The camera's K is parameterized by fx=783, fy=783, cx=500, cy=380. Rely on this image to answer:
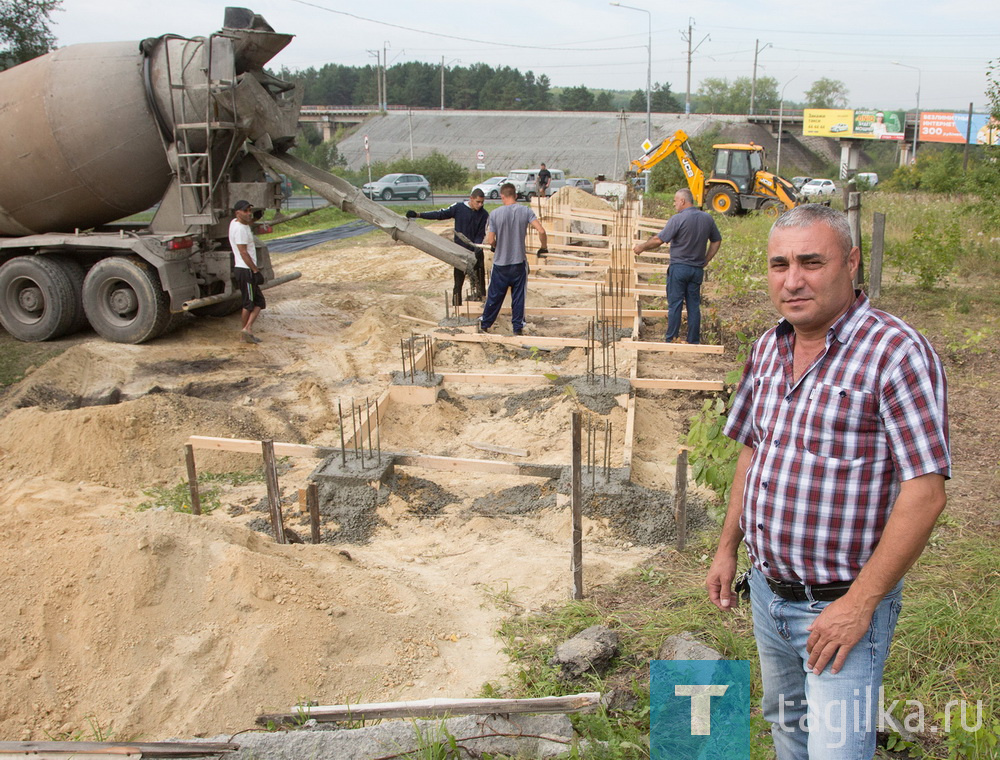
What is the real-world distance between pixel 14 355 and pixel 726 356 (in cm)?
785

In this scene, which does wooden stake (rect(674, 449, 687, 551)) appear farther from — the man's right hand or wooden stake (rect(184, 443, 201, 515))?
wooden stake (rect(184, 443, 201, 515))

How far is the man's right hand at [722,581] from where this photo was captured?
2.32m

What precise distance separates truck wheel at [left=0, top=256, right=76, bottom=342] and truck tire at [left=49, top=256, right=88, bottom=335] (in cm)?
3

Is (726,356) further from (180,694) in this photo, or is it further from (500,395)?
(180,694)

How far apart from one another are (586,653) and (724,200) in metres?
19.1

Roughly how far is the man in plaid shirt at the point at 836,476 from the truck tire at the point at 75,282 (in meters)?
9.05

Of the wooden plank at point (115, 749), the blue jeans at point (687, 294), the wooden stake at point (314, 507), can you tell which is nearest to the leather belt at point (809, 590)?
the wooden plank at point (115, 749)

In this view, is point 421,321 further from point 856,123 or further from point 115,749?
point 856,123

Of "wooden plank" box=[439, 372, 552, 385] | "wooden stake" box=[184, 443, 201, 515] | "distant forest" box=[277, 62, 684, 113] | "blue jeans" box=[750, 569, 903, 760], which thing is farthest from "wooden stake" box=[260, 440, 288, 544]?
"distant forest" box=[277, 62, 684, 113]

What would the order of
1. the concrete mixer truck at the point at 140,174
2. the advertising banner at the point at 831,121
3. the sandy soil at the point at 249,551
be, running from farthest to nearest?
the advertising banner at the point at 831,121 → the concrete mixer truck at the point at 140,174 → the sandy soil at the point at 249,551

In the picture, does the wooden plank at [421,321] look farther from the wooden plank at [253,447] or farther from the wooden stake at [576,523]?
the wooden stake at [576,523]

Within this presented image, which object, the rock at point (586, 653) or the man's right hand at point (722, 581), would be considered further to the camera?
the rock at point (586, 653)

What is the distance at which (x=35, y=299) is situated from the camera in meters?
9.12
